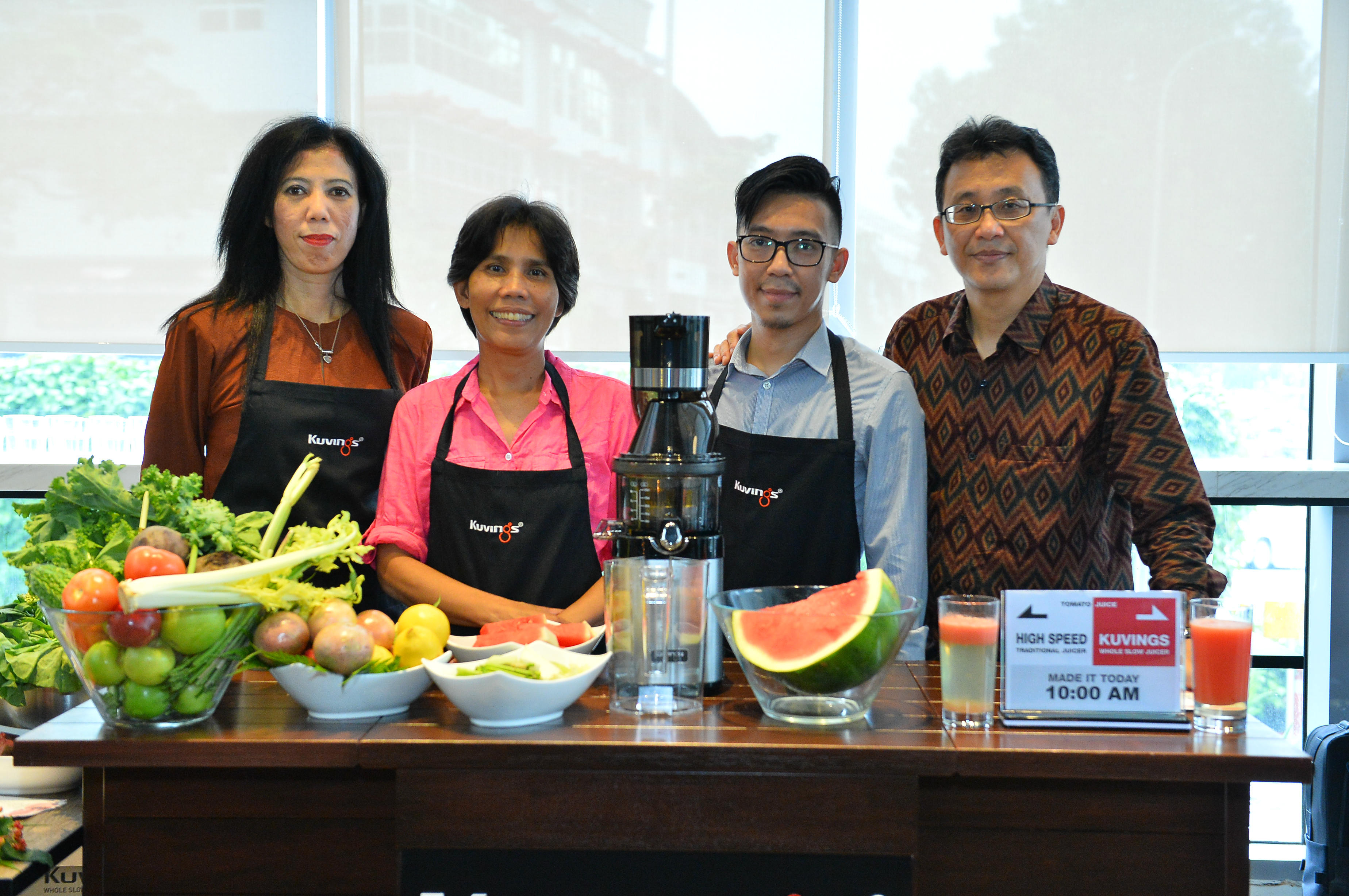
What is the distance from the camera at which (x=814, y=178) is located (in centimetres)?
253

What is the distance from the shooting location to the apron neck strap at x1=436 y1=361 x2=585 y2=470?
2527 millimetres

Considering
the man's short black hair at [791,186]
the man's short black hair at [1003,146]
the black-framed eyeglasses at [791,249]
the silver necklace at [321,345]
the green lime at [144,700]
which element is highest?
the man's short black hair at [1003,146]

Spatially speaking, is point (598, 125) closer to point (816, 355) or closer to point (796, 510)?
point (816, 355)

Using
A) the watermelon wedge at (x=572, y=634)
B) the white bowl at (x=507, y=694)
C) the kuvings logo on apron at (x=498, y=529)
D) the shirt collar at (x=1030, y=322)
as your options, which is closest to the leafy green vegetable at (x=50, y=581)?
the white bowl at (x=507, y=694)

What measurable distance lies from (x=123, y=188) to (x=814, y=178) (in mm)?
2762

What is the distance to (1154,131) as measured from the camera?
3.99 m

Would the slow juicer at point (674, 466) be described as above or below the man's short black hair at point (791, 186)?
below

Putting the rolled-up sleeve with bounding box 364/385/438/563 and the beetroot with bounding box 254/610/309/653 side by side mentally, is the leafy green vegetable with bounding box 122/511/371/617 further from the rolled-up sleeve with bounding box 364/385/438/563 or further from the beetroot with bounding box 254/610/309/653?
the rolled-up sleeve with bounding box 364/385/438/563

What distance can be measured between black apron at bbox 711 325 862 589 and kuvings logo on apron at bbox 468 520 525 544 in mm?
487

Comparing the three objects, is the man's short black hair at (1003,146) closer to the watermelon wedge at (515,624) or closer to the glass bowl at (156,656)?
the watermelon wedge at (515,624)

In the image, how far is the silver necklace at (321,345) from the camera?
281 centimetres

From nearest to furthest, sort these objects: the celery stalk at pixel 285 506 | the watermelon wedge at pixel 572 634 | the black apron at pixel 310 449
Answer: the celery stalk at pixel 285 506 < the watermelon wedge at pixel 572 634 < the black apron at pixel 310 449

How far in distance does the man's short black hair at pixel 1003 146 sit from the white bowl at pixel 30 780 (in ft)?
7.45

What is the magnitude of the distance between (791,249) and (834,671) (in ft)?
3.79
